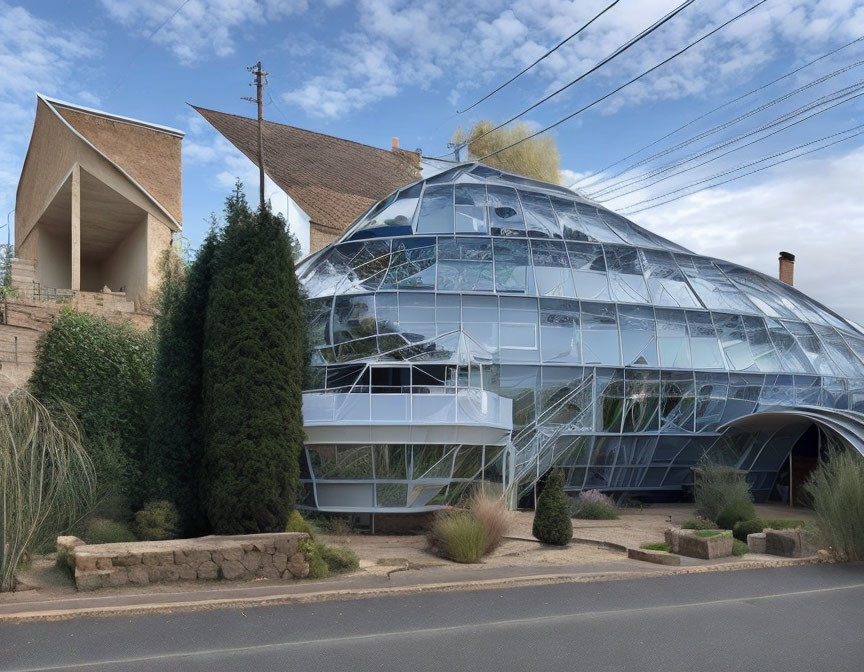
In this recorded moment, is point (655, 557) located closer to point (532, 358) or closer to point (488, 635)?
point (488, 635)

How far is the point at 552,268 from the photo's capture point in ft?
80.3

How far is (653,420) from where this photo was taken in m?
24.4

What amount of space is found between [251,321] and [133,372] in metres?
4.88

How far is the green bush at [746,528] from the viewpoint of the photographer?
18.5 meters

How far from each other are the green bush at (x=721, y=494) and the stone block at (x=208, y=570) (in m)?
12.7

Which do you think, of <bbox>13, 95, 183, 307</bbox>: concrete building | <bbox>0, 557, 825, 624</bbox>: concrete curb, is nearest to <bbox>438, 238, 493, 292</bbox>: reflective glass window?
<bbox>0, 557, 825, 624</bbox>: concrete curb

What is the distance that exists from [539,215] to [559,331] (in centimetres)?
415

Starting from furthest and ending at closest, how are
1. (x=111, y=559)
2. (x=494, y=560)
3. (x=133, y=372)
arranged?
(x=133, y=372)
(x=494, y=560)
(x=111, y=559)

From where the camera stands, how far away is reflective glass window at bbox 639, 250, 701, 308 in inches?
1008

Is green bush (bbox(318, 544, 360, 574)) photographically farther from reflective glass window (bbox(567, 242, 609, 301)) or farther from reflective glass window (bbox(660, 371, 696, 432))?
reflective glass window (bbox(660, 371, 696, 432))

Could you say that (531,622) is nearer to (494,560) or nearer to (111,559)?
(494,560)

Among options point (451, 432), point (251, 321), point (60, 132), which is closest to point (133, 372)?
point (251, 321)

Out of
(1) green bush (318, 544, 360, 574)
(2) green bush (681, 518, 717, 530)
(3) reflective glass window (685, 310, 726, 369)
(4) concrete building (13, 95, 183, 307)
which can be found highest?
(4) concrete building (13, 95, 183, 307)

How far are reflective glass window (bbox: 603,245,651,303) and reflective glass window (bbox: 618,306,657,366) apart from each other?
1.24ft
